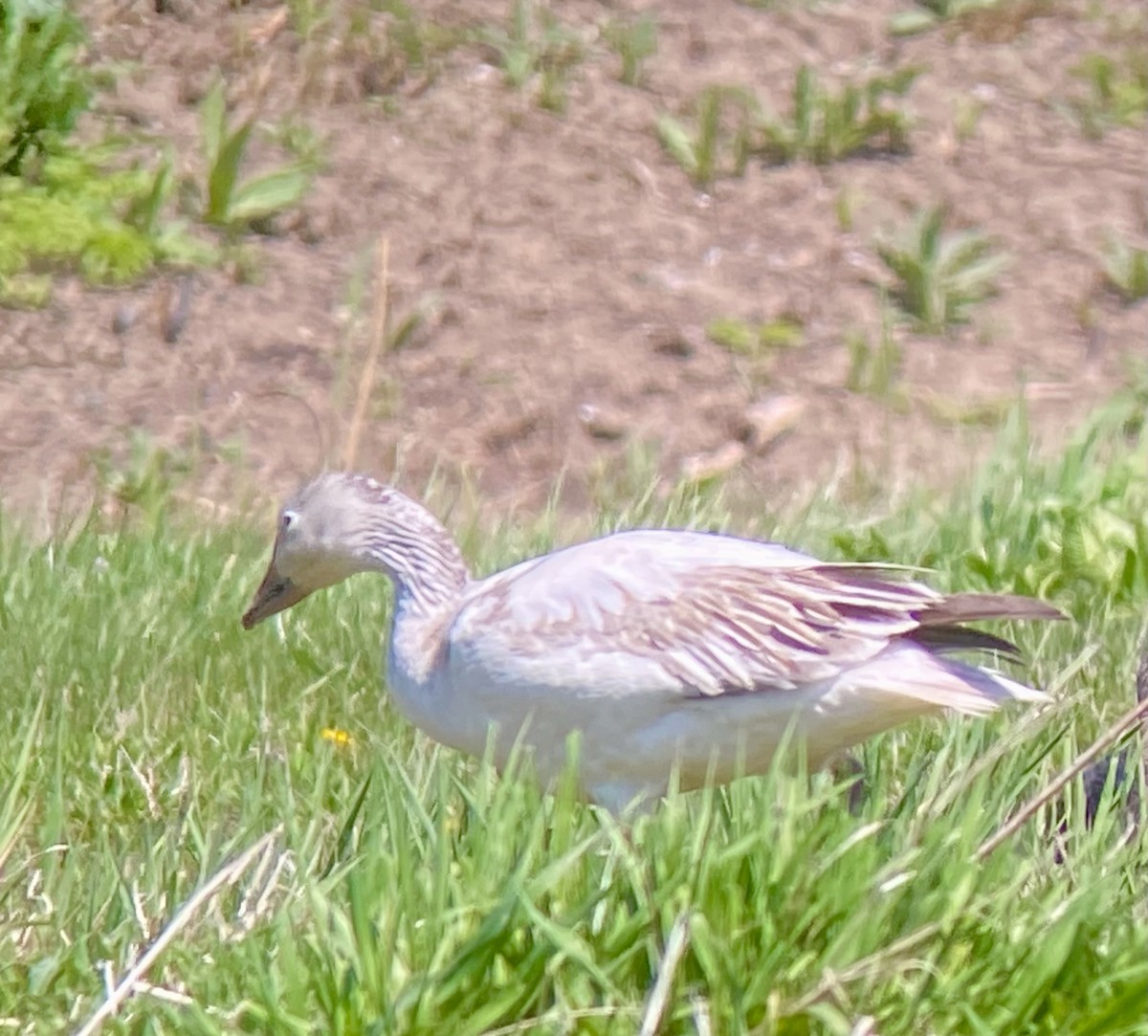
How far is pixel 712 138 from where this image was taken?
27.7 feet

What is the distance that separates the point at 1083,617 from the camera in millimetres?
5293

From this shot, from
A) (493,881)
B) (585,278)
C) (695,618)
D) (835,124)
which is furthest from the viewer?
(835,124)

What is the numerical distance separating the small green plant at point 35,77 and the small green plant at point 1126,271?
3628 mm

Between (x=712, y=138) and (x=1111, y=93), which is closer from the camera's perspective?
(x=712, y=138)

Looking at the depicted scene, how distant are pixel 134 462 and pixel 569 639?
10.8 feet

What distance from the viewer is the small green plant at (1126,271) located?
26.1ft

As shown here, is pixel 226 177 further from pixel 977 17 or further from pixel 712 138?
pixel 977 17

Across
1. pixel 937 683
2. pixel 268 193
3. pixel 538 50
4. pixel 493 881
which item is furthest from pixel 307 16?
pixel 493 881

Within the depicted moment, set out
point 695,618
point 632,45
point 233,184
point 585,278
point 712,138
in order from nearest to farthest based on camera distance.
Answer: point 695,618, point 233,184, point 585,278, point 712,138, point 632,45

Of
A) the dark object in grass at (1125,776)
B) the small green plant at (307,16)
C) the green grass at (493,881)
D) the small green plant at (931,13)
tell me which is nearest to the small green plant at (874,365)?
the small green plant at (931,13)

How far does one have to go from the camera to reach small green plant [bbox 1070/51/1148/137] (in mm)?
8883

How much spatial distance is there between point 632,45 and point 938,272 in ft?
5.51

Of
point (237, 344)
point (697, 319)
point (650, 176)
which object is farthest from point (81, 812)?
point (650, 176)

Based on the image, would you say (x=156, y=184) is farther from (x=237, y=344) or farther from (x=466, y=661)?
(x=466, y=661)
